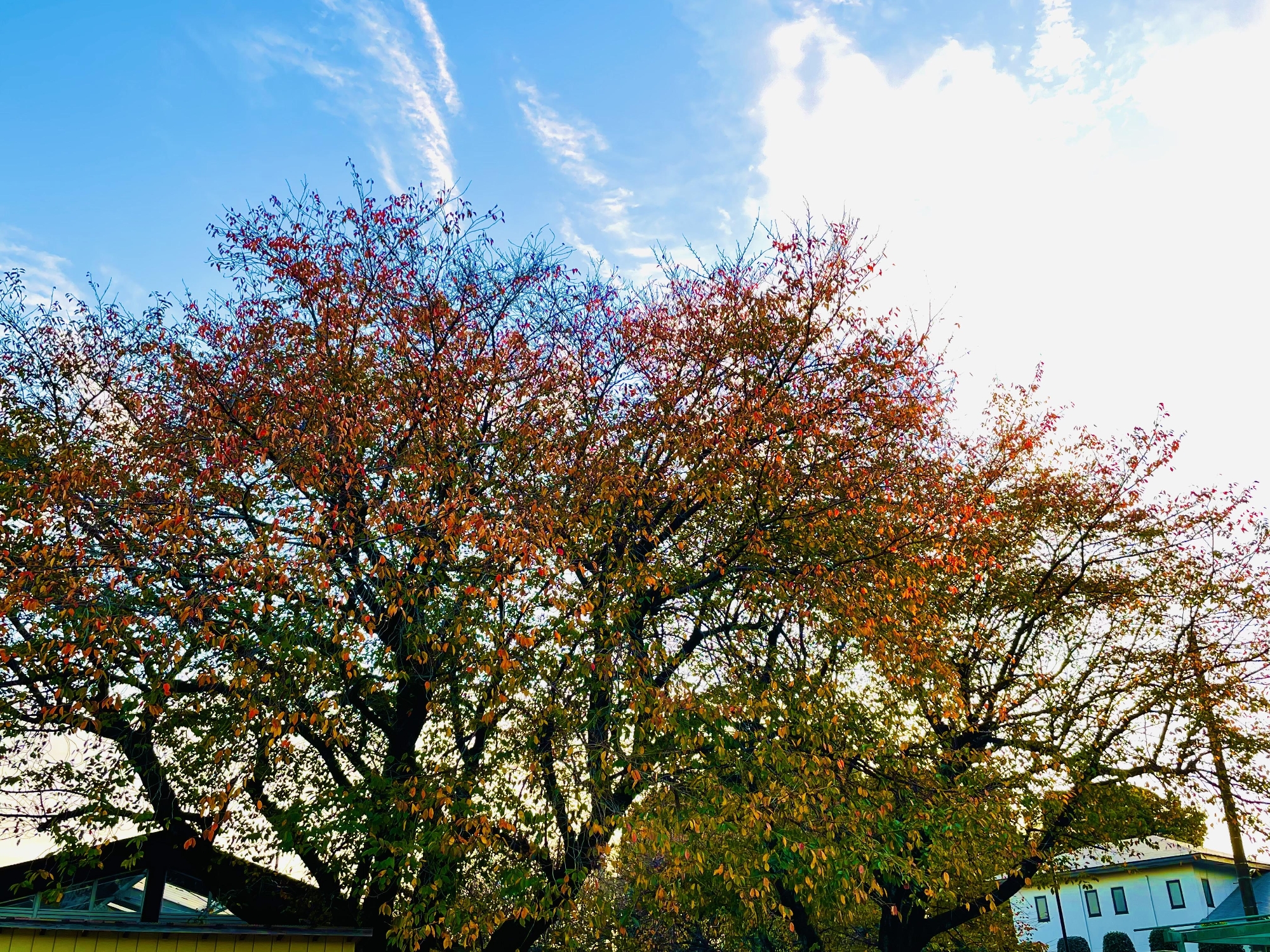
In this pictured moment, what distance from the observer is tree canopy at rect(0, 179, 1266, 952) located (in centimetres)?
1162

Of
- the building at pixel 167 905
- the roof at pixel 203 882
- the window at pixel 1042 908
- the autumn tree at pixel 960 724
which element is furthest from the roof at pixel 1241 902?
the building at pixel 167 905

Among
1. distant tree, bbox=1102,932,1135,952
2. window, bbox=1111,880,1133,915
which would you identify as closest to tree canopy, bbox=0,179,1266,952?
distant tree, bbox=1102,932,1135,952

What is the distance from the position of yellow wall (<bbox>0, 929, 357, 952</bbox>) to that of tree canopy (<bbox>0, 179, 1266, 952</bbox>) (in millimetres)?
955

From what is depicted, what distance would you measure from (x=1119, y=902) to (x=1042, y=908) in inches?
215

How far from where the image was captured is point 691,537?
1543 centimetres

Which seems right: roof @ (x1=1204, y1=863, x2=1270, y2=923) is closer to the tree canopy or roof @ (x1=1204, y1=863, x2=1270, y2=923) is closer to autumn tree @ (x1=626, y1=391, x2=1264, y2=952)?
autumn tree @ (x1=626, y1=391, x2=1264, y2=952)

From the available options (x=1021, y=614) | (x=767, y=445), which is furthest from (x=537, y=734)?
(x=1021, y=614)

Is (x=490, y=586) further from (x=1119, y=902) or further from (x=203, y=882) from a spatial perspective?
(x=1119, y=902)

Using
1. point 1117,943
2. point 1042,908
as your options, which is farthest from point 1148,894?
point 1042,908

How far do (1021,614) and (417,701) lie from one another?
1425cm

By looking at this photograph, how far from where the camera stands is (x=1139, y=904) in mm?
50156

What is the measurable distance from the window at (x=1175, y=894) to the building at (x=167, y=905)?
5061 centimetres

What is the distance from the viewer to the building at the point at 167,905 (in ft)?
39.2

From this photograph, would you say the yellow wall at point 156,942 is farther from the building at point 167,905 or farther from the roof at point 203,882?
the roof at point 203,882
